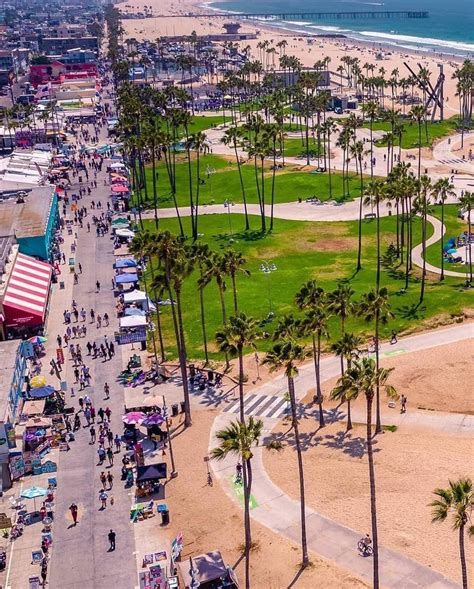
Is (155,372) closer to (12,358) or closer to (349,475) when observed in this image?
(12,358)

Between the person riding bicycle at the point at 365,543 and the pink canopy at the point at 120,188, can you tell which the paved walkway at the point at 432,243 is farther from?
the person riding bicycle at the point at 365,543

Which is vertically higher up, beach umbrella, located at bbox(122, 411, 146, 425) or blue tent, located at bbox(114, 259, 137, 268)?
blue tent, located at bbox(114, 259, 137, 268)

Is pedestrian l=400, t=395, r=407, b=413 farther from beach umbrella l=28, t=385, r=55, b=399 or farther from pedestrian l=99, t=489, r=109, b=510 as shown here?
beach umbrella l=28, t=385, r=55, b=399

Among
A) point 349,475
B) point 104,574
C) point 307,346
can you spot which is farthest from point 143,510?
point 307,346

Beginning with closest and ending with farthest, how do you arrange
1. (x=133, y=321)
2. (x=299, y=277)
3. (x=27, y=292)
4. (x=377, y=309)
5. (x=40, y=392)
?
(x=377, y=309)
(x=40, y=392)
(x=133, y=321)
(x=27, y=292)
(x=299, y=277)

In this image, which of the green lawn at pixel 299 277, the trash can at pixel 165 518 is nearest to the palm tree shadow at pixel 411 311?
the green lawn at pixel 299 277

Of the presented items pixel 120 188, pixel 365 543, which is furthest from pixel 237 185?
pixel 365 543

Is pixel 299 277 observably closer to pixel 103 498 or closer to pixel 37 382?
pixel 37 382

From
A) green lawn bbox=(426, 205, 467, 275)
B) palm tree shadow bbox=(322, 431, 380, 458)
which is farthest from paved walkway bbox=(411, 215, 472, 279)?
palm tree shadow bbox=(322, 431, 380, 458)
